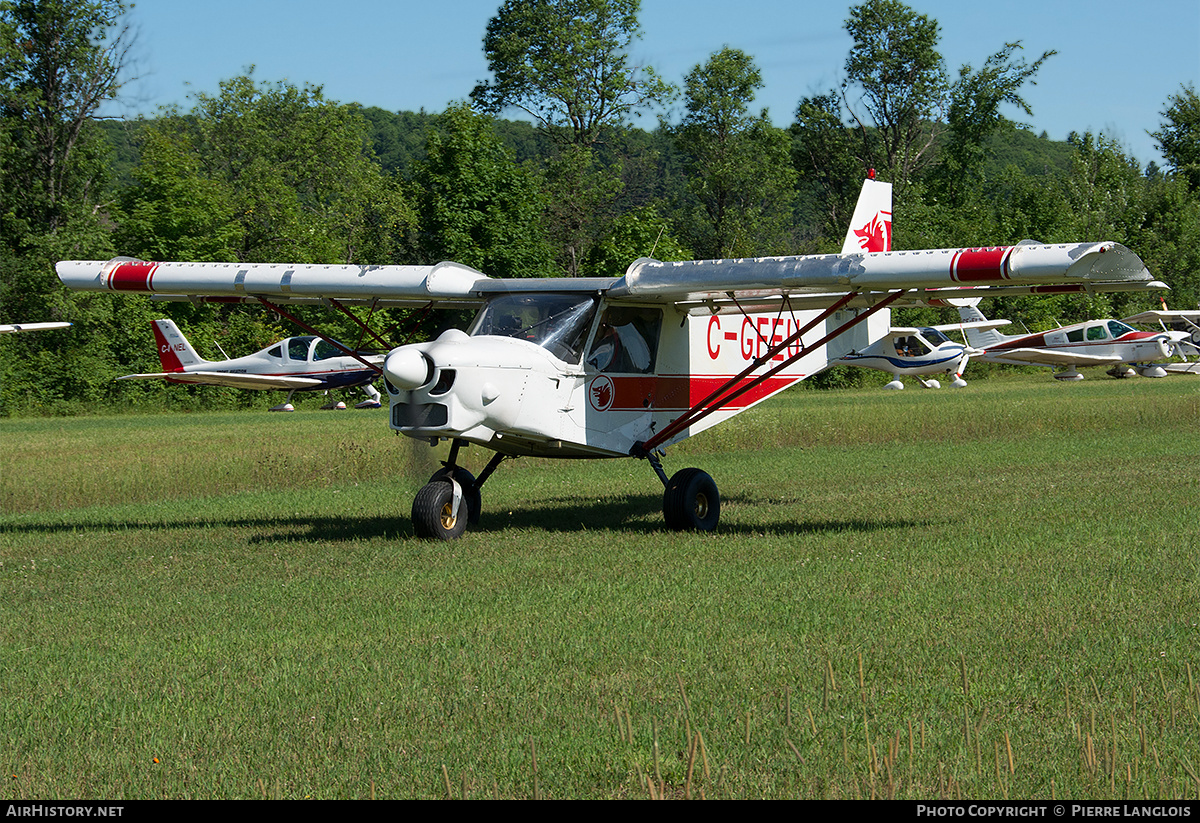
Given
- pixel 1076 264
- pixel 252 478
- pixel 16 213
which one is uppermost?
pixel 16 213

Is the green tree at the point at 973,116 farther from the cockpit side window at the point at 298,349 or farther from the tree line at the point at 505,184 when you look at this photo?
the cockpit side window at the point at 298,349

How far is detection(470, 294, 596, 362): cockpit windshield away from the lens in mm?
12055

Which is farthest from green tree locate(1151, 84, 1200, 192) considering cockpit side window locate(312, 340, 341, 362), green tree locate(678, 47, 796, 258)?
cockpit side window locate(312, 340, 341, 362)

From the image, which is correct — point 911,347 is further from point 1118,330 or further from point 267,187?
point 267,187

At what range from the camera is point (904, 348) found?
49.1 m

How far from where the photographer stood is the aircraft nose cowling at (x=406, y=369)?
1048 centimetres

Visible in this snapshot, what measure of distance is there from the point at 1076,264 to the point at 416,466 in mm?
6881

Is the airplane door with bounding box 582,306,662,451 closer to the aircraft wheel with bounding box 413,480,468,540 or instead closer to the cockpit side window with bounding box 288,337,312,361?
the aircraft wheel with bounding box 413,480,468,540

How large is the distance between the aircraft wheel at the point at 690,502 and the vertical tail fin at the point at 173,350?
101 feet

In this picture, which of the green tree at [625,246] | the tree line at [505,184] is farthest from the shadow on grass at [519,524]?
the green tree at [625,246]
